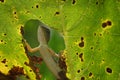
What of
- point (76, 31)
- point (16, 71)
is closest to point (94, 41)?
point (76, 31)

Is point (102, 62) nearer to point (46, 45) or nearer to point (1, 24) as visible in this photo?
point (46, 45)

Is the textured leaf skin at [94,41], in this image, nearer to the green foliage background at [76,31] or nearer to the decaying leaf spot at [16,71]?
the green foliage background at [76,31]

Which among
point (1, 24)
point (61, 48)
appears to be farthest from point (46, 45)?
point (1, 24)

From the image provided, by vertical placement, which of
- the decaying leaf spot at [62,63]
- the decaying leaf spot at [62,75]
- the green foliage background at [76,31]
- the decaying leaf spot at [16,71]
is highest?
the green foliage background at [76,31]

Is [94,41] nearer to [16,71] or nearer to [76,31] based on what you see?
[76,31]

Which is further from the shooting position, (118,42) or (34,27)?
(34,27)

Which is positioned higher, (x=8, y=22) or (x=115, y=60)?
(x=8, y=22)

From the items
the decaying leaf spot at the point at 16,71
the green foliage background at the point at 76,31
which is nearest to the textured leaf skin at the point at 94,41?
the green foliage background at the point at 76,31

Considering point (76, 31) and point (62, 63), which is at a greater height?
point (76, 31)
